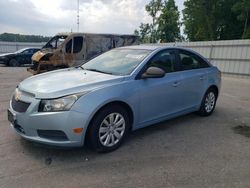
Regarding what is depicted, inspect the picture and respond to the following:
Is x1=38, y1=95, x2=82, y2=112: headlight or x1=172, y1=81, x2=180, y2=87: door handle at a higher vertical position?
x1=172, y1=81, x2=180, y2=87: door handle

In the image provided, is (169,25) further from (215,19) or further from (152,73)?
(152,73)

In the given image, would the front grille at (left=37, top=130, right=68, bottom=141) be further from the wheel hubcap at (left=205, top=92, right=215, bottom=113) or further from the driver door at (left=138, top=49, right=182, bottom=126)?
the wheel hubcap at (left=205, top=92, right=215, bottom=113)

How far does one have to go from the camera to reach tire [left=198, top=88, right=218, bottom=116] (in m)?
5.75

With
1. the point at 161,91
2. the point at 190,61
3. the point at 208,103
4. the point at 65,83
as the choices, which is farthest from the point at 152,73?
the point at 208,103

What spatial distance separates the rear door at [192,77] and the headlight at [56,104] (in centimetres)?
241

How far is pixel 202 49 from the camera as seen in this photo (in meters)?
16.9

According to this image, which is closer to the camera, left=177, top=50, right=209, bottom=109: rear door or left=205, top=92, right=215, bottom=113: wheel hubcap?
left=177, top=50, right=209, bottom=109: rear door

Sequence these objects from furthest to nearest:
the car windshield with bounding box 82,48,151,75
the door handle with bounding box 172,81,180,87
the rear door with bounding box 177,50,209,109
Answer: the rear door with bounding box 177,50,209,109, the door handle with bounding box 172,81,180,87, the car windshield with bounding box 82,48,151,75

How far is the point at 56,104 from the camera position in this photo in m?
3.39

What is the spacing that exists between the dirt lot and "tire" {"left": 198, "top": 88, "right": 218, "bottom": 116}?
851mm

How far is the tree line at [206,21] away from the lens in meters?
30.4

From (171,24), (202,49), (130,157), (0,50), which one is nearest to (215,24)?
(171,24)

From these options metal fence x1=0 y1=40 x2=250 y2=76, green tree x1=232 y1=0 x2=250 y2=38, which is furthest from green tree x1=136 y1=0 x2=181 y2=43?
metal fence x1=0 y1=40 x2=250 y2=76

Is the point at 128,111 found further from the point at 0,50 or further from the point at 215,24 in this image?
the point at 215,24
